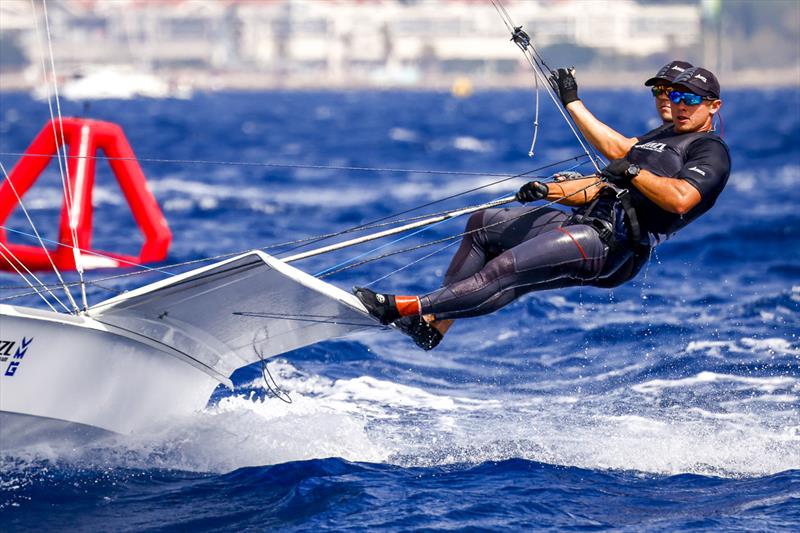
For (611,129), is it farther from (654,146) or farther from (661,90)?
(661,90)

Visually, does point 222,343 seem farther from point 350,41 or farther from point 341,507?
point 350,41

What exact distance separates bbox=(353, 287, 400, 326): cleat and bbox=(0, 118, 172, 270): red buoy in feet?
11.7

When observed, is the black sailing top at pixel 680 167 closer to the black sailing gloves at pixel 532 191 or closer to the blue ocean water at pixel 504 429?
the black sailing gloves at pixel 532 191

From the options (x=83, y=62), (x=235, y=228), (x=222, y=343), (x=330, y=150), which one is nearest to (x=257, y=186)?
(x=235, y=228)

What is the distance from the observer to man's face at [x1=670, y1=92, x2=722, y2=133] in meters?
5.82

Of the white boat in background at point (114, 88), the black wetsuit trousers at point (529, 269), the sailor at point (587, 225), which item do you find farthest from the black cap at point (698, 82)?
the white boat in background at point (114, 88)

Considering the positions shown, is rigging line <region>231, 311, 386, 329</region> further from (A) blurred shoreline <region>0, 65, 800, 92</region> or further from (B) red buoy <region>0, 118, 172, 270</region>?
(A) blurred shoreline <region>0, 65, 800, 92</region>

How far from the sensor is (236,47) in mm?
117062

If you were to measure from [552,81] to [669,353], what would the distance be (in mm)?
2940

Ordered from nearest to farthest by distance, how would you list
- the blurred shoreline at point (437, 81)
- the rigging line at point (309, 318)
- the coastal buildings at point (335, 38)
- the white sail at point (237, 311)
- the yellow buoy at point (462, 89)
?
the white sail at point (237, 311), the rigging line at point (309, 318), the yellow buoy at point (462, 89), the blurred shoreline at point (437, 81), the coastal buildings at point (335, 38)

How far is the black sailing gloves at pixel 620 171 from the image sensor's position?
5465mm

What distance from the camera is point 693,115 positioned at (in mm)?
5828

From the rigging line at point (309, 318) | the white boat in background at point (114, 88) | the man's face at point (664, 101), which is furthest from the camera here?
the white boat in background at point (114, 88)

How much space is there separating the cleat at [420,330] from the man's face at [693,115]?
4.73 ft
